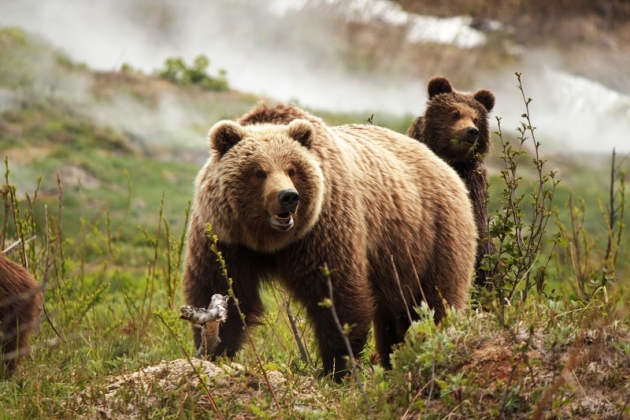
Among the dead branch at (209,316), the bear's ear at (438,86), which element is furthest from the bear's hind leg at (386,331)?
the bear's ear at (438,86)

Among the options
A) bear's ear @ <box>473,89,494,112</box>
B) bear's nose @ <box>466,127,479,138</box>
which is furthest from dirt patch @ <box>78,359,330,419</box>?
bear's ear @ <box>473,89,494,112</box>

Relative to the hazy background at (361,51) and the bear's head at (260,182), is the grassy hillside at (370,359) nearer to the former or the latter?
the bear's head at (260,182)

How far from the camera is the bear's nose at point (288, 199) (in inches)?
175

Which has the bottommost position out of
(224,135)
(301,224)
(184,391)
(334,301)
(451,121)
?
(184,391)

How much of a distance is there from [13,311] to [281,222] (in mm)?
1574

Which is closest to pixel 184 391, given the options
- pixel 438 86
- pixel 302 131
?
pixel 302 131

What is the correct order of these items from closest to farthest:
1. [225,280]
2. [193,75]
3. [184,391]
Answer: [184,391]
[225,280]
[193,75]

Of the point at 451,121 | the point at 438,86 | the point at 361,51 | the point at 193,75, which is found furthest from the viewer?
the point at 361,51

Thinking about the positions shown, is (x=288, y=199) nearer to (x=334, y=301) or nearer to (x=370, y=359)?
(x=334, y=301)

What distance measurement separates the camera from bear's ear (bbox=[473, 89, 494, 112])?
696 cm

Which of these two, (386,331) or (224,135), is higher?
(224,135)

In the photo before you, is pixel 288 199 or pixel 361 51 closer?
pixel 288 199

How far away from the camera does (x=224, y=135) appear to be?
15.9ft

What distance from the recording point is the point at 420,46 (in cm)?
2134
